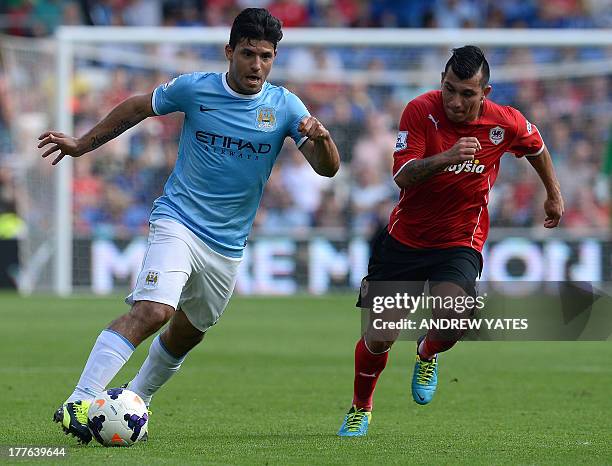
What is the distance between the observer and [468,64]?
769 cm

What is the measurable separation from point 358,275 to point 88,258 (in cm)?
456

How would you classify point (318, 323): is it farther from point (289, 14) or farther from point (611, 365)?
point (289, 14)

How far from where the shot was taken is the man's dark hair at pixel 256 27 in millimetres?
7387

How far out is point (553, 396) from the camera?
10141mm

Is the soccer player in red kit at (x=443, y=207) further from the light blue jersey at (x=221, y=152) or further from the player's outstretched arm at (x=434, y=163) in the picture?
the light blue jersey at (x=221, y=152)

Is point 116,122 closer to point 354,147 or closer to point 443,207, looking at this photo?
point 443,207

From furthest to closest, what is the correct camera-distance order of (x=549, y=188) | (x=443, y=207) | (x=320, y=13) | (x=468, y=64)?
1. (x=320, y=13)
2. (x=549, y=188)
3. (x=443, y=207)
4. (x=468, y=64)

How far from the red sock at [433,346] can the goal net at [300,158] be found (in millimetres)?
13155

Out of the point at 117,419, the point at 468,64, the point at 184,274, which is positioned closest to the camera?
the point at 117,419

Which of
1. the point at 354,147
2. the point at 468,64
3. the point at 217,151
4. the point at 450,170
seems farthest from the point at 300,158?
the point at 217,151

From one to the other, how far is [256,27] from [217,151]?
2.50 feet

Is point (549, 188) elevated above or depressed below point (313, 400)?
above

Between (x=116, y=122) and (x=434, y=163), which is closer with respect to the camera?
(x=434, y=163)

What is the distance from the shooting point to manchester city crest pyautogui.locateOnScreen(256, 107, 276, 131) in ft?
24.9
